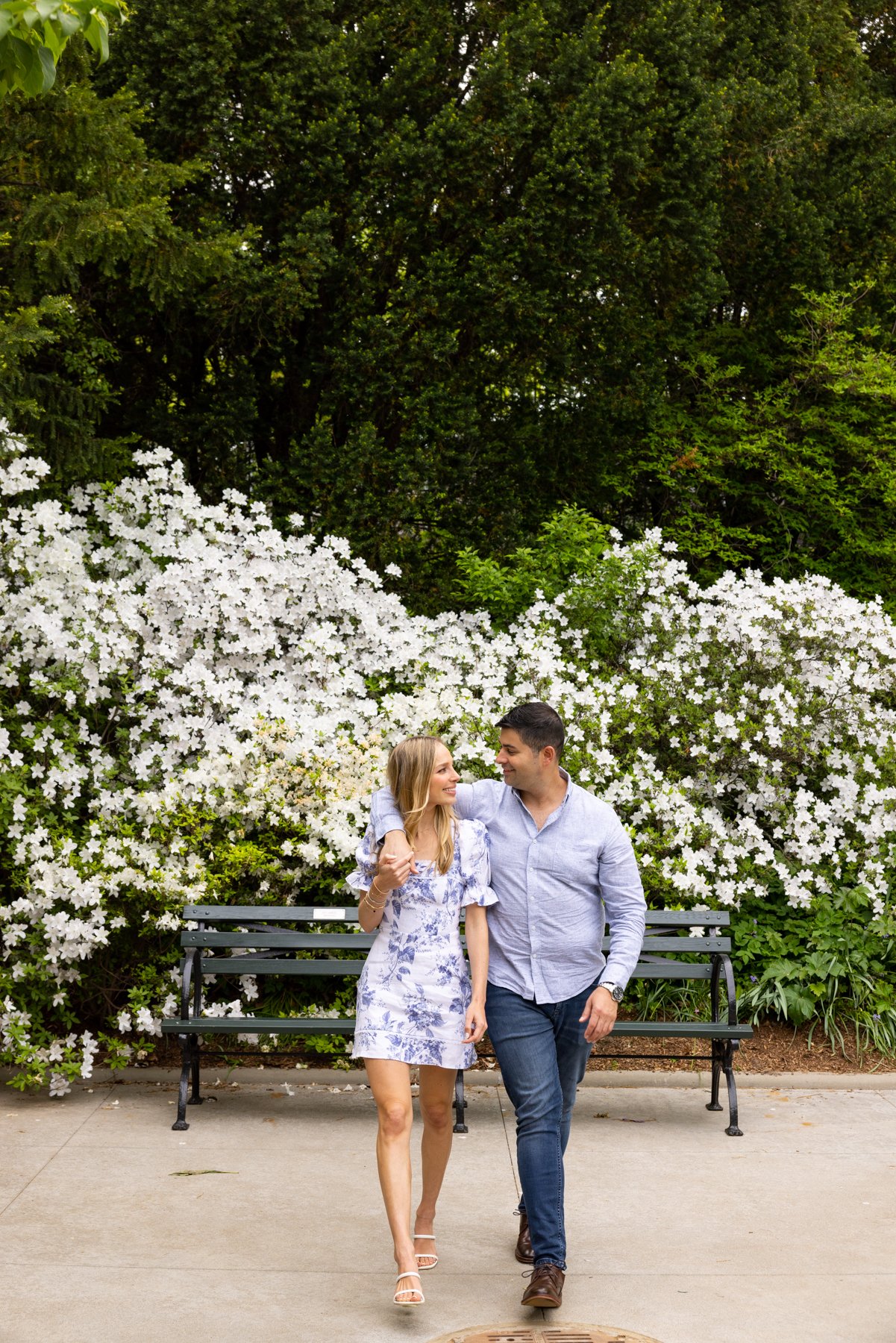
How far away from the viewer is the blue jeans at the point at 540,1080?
148 inches

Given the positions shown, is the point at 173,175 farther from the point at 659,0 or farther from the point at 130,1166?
the point at 130,1166

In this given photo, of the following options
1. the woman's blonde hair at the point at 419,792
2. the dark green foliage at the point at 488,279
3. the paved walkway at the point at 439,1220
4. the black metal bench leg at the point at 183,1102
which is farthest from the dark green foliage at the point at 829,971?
the dark green foliage at the point at 488,279

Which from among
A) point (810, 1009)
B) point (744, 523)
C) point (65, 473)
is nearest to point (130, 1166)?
point (810, 1009)

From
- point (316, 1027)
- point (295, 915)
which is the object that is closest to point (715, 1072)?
point (316, 1027)

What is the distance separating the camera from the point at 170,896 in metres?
6.15

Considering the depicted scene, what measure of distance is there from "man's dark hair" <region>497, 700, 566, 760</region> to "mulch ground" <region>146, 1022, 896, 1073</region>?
9.27 feet

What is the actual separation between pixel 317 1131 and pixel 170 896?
4.31 feet

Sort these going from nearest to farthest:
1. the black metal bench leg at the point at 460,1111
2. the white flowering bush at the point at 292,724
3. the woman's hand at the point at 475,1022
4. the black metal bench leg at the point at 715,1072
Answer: the woman's hand at the point at 475,1022
the black metal bench leg at the point at 460,1111
the black metal bench leg at the point at 715,1072
the white flowering bush at the point at 292,724

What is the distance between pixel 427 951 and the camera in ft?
13.0

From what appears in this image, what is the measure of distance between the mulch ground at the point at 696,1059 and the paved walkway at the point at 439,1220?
0.28 meters

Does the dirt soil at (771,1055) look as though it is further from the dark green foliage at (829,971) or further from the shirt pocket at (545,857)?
the shirt pocket at (545,857)

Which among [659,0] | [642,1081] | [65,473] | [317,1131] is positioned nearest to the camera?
[317,1131]

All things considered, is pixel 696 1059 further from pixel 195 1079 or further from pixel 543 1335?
pixel 543 1335

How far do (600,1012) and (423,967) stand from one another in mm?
557
